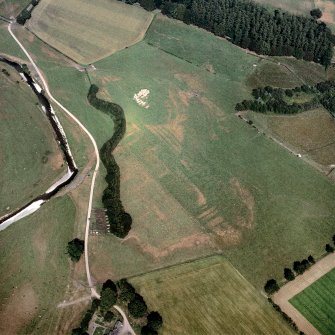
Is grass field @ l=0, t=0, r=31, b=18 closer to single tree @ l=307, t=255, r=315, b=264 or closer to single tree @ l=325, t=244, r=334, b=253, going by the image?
single tree @ l=307, t=255, r=315, b=264

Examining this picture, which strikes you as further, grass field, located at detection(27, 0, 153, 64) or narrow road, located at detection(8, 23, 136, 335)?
grass field, located at detection(27, 0, 153, 64)

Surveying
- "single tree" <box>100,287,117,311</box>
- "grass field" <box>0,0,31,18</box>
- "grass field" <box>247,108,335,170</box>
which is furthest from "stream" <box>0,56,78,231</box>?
"grass field" <box>247,108,335,170</box>

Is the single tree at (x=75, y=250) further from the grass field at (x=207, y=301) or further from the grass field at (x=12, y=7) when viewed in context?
the grass field at (x=12, y=7)

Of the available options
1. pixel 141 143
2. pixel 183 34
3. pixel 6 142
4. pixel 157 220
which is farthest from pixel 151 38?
pixel 157 220

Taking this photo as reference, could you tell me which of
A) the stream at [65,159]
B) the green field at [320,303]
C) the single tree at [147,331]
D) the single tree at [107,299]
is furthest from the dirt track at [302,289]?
the stream at [65,159]

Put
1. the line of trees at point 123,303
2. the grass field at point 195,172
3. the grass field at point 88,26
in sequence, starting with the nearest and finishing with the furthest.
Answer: the line of trees at point 123,303 → the grass field at point 195,172 → the grass field at point 88,26

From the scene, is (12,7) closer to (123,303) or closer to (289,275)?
(123,303)

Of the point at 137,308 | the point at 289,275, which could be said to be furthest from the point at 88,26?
the point at 289,275

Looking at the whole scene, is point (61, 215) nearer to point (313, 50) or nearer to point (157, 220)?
point (157, 220)
